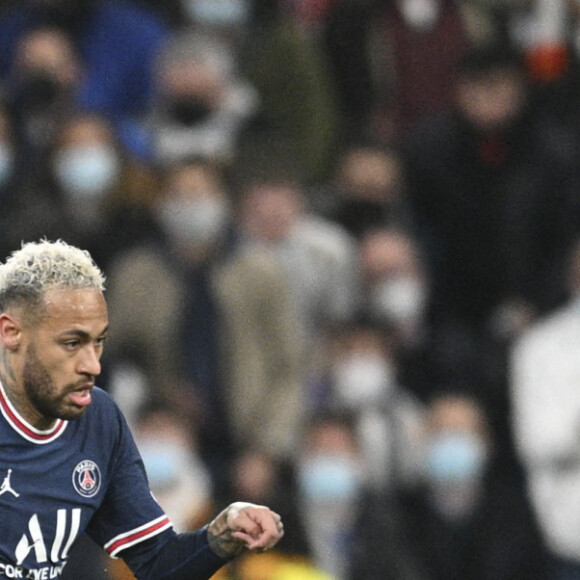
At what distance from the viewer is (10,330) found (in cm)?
443

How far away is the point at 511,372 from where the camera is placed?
8594 mm

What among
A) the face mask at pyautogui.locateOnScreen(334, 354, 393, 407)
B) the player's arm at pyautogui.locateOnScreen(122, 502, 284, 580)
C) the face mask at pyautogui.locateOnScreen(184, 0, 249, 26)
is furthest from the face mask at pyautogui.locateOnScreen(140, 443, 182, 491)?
the player's arm at pyautogui.locateOnScreen(122, 502, 284, 580)

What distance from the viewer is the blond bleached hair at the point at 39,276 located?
439 centimetres

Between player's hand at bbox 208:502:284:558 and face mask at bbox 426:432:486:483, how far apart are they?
4.08 meters

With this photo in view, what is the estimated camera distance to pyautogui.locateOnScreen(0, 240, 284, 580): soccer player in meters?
4.39

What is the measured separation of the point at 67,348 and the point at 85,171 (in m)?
4.13

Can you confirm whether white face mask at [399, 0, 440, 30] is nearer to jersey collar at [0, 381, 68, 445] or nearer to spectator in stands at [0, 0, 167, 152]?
spectator in stands at [0, 0, 167, 152]

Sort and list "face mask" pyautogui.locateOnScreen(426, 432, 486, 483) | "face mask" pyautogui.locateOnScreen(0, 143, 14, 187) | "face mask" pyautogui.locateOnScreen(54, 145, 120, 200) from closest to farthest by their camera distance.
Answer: "face mask" pyautogui.locateOnScreen(0, 143, 14, 187), "face mask" pyautogui.locateOnScreen(54, 145, 120, 200), "face mask" pyautogui.locateOnScreen(426, 432, 486, 483)

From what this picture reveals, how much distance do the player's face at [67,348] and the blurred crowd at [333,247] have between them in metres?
2.70

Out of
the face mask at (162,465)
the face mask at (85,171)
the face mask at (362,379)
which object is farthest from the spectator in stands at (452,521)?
the face mask at (85,171)

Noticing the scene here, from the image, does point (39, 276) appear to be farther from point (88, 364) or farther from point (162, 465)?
point (162, 465)

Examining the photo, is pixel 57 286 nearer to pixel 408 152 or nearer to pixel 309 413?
pixel 309 413

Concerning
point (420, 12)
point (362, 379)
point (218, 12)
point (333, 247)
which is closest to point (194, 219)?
point (333, 247)

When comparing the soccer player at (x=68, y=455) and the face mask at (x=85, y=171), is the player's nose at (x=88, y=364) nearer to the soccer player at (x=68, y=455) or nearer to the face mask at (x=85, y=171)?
the soccer player at (x=68, y=455)
